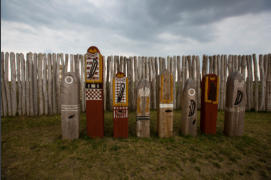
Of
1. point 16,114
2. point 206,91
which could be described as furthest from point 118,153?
point 16,114

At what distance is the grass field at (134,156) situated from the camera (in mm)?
2180

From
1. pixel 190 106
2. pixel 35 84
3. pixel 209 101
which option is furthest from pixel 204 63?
pixel 35 84

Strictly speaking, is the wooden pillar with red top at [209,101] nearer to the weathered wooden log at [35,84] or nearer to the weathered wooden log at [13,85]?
the weathered wooden log at [35,84]

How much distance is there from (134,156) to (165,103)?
4.57 ft

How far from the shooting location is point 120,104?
3270 millimetres

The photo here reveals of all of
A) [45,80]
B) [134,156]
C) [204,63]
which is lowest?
[134,156]

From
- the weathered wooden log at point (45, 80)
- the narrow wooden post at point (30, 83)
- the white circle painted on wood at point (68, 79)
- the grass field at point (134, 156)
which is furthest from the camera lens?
the weathered wooden log at point (45, 80)

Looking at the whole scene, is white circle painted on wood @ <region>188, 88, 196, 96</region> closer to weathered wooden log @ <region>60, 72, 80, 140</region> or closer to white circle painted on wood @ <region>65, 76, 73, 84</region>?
weathered wooden log @ <region>60, 72, 80, 140</region>

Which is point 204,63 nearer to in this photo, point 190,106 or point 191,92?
point 191,92

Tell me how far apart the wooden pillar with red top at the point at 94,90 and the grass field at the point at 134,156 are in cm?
34

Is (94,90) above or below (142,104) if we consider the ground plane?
above

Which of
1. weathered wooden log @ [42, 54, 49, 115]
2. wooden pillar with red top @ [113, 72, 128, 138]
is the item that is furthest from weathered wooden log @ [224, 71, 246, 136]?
weathered wooden log @ [42, 54, 49, 115]

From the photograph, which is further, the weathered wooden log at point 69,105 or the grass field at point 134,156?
the weathered wooden log at point 69,105

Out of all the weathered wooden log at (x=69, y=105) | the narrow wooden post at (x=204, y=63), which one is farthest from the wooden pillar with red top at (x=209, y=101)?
the weathered wooden log at (x=69, y=105)
